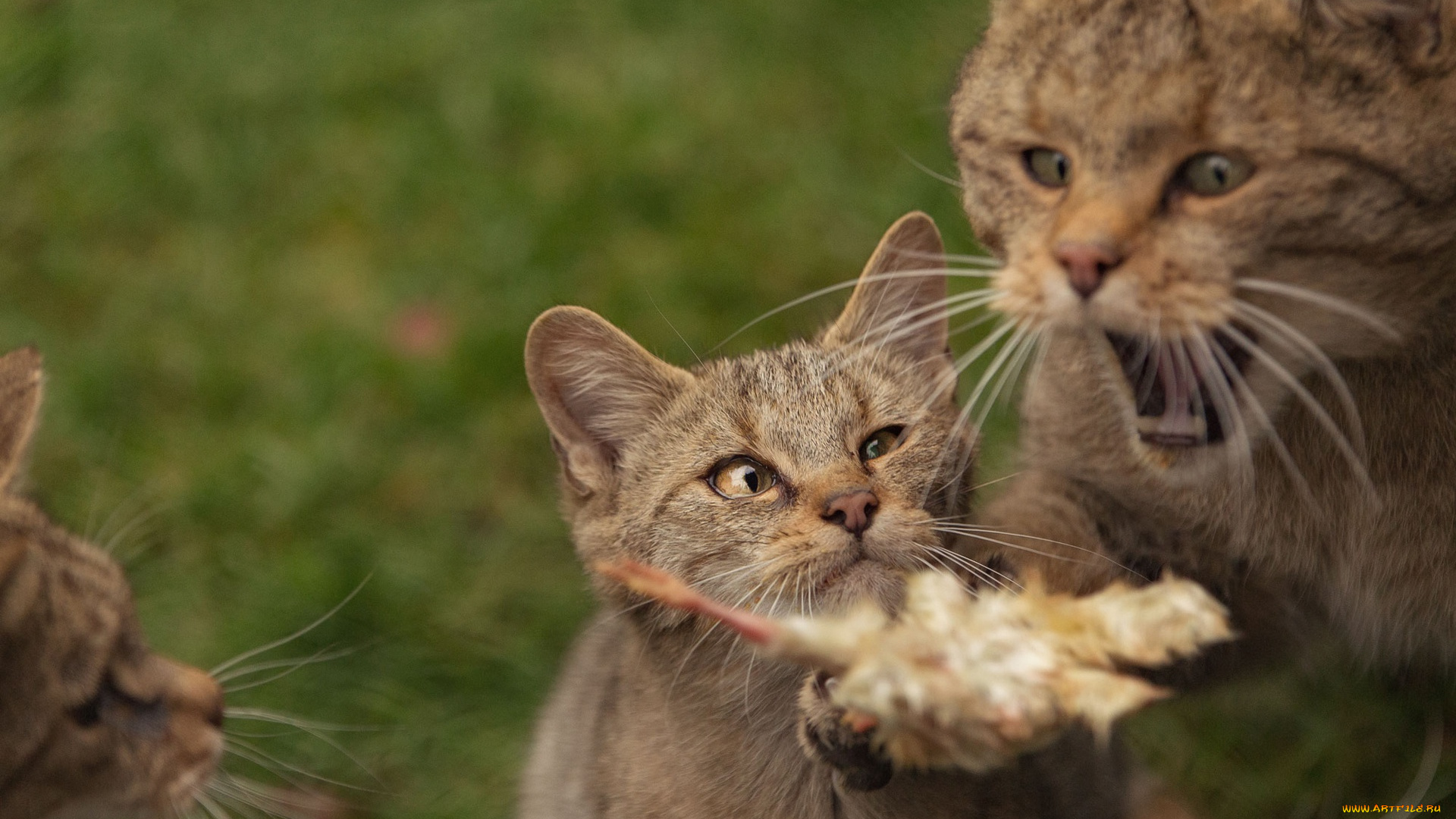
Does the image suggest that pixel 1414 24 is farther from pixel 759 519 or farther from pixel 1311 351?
pixel 759 519

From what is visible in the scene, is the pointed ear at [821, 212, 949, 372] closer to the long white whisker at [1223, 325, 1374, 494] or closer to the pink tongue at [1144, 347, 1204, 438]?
the pink tongue at [1144, 347, 1204, 438]

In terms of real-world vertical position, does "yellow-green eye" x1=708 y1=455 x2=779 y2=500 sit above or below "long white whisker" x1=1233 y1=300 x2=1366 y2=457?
below

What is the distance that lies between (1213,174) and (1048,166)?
369mm

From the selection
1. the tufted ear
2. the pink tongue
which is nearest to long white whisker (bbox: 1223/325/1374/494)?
the pink tongue

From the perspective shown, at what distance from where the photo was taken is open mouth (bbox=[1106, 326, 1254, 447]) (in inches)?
104

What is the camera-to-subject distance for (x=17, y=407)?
320 cm

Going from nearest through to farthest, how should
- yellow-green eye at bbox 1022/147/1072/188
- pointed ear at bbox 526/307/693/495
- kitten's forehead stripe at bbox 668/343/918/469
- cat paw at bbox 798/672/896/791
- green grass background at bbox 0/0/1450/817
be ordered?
cat paw at bbox 798/672/896/791 → yellow-green eye at bbox 1022/147/1072/188 → kitten's forehead stripe at bbox 668/343/918/469 → pointed ear at bbox 526/307/693/495 → green grass background at bbox 0/0/1450/817

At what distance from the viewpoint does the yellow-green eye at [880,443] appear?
124 inches

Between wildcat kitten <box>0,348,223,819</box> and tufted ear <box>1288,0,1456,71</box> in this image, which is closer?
tufted ear <box>1288,0,1456,71</box>

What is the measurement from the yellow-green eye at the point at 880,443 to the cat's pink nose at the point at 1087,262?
2.32 feet

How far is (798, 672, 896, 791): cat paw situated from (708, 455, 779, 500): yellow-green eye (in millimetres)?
491

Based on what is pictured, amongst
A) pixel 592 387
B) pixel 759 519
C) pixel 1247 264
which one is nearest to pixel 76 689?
pixel 592 387

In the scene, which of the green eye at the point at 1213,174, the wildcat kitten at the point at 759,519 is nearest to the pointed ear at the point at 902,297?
the wildcat kitten at the point at 759,519

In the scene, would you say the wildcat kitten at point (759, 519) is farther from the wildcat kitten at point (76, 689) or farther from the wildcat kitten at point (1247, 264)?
the wildcat kitten at point (76, 689)
